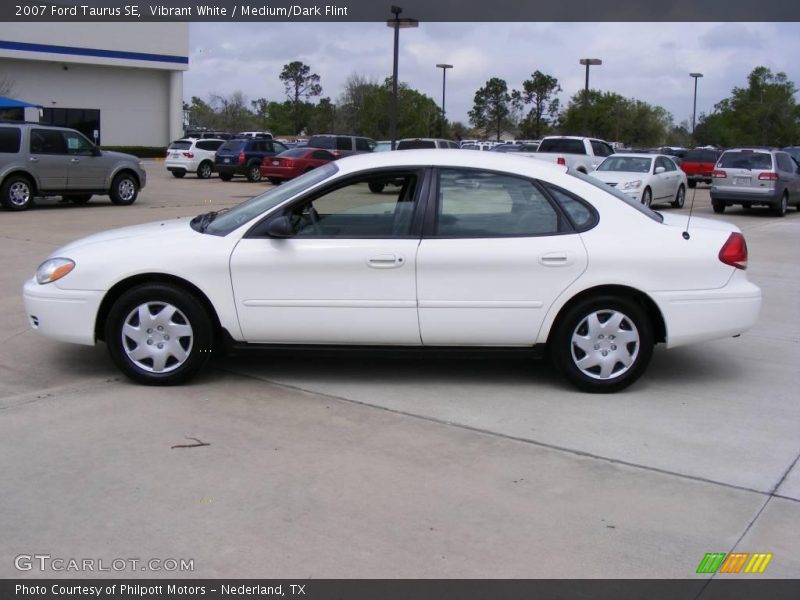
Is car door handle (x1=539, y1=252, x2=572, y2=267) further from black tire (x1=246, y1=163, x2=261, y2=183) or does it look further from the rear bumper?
black tire (x1=246, y1=163, x2=261, y2=183)

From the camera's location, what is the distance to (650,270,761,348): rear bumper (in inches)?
230

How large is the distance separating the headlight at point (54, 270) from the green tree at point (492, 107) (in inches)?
3011

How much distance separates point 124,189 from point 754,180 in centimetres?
1501

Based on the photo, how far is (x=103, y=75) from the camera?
53.5 meters

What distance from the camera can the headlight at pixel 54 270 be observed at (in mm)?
5839

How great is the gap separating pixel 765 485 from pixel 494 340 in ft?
6.41

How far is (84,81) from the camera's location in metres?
52.7
